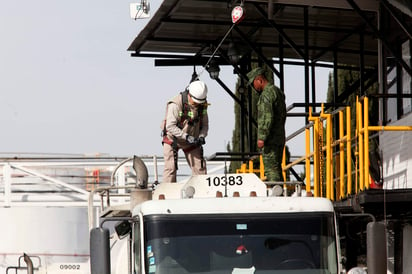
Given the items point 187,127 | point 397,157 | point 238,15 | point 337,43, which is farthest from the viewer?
point 337,43

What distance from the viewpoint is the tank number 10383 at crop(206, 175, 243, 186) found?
44.2ft

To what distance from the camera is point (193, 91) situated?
16031 millimetres

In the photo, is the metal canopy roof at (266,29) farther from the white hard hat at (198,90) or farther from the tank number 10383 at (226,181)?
the tank number 10383 at (226,181)

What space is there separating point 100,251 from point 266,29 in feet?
37.7

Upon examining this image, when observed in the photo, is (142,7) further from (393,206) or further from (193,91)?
(393,206)

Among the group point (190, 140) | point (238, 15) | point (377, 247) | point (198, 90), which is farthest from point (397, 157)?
point (377, 247)

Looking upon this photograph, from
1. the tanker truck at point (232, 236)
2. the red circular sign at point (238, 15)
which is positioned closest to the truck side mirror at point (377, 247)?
the tanker truck at point (232, 236)

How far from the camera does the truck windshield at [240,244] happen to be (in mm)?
12258

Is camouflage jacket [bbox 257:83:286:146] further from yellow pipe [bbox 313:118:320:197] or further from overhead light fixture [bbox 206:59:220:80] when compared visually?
overhead light fixture [bbox 206:59:220:80]

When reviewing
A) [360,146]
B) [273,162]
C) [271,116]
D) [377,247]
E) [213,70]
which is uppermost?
[213,70]

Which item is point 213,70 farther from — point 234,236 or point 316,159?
point 234,236

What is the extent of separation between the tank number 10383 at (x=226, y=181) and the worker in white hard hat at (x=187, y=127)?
2.69m

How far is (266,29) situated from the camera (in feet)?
75.3

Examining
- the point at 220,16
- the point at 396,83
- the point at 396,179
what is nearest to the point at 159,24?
the point at 220,16
